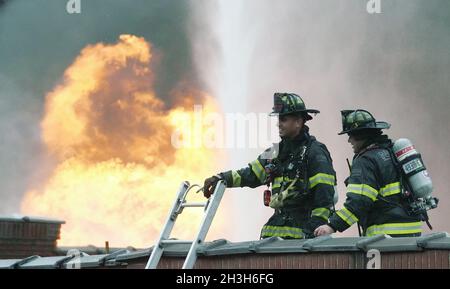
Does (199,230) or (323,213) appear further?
(323,213)

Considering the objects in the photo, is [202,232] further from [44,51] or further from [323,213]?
[44,51]

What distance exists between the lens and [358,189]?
7.46 meters

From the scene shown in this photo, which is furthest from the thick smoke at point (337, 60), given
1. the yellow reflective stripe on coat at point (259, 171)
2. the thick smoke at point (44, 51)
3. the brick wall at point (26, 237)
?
the yellow reflective stripe on coat at point (259, 171)

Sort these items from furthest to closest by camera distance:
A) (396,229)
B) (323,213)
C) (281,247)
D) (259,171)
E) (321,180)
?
(259,171) → (321,180) → (323,213) → (396,229) → (281,247)

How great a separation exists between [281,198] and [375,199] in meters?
0.98

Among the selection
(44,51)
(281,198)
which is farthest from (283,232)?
(44,51)

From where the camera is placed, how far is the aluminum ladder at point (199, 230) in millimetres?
6875

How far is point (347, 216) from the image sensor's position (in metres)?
7.33

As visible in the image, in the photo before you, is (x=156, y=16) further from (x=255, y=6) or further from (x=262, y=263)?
(x=262, y=263)

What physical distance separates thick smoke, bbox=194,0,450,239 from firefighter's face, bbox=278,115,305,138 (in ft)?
49.7

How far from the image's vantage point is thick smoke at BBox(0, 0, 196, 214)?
84.4 ft

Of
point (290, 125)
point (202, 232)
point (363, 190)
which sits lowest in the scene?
point (202, 232)
